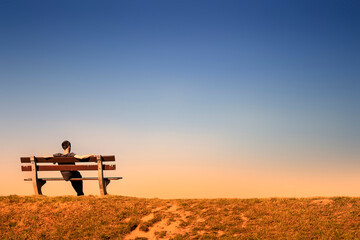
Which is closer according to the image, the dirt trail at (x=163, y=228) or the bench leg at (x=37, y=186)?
the dirt trail at (x=163, y=228)

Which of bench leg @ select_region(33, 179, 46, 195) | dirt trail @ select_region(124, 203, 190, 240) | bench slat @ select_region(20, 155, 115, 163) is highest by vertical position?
bench slat @ select_region(20, 155, 115, 163)

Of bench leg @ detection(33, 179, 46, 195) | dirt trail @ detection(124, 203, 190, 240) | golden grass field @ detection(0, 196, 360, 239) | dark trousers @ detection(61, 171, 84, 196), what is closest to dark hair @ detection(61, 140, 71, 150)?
dark trousers @ detection(61, 171, 84, 196)

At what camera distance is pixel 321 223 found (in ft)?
32.2

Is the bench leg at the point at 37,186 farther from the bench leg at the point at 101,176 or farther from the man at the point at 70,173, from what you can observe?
the bench leg at the point at 101,176

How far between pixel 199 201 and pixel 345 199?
4962 millimetres

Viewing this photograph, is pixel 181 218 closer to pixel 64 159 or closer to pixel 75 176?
pixel 75 176

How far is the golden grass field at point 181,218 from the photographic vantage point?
971cm

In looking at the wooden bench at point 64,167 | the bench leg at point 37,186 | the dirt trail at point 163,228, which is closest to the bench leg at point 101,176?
the wooden bench at point 64,167

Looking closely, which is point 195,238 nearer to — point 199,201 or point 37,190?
point 199,201

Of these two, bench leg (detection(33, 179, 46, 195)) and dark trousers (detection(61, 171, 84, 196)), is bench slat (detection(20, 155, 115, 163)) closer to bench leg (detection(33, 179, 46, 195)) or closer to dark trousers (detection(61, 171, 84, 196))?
dark trousers (detection(61, 171, 84, 196))

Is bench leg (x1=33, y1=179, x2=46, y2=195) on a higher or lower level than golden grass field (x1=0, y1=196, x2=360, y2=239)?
higher

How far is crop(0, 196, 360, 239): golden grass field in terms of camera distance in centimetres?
971

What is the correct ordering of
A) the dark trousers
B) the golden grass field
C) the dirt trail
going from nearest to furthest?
the golden grass field → the dirt trail → the dark trousers

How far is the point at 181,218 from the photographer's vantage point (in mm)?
10750
